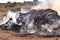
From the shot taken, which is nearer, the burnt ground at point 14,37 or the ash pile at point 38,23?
the burnt ground at point 14,37

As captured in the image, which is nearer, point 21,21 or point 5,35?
point 5,35

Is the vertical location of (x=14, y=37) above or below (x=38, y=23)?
below

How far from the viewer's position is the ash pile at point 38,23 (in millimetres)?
1769

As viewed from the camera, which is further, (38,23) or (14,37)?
(38,23)

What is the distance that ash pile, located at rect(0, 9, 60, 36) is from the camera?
1769 mm

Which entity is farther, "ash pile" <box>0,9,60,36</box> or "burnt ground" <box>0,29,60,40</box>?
"ash pile" <box>0,9,60,36</box>

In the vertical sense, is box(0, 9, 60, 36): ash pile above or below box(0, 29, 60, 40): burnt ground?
above

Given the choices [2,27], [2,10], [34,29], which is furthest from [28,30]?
[2,10]

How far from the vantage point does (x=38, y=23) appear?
5.96ft

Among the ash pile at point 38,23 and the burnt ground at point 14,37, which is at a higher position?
the ash pile at point 38,23

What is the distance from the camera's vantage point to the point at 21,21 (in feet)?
6.14

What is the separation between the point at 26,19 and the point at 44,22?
0.54 feet

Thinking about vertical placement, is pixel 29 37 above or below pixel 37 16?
below

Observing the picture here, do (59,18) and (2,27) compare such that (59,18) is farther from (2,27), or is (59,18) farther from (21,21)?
Result: (2,27)
